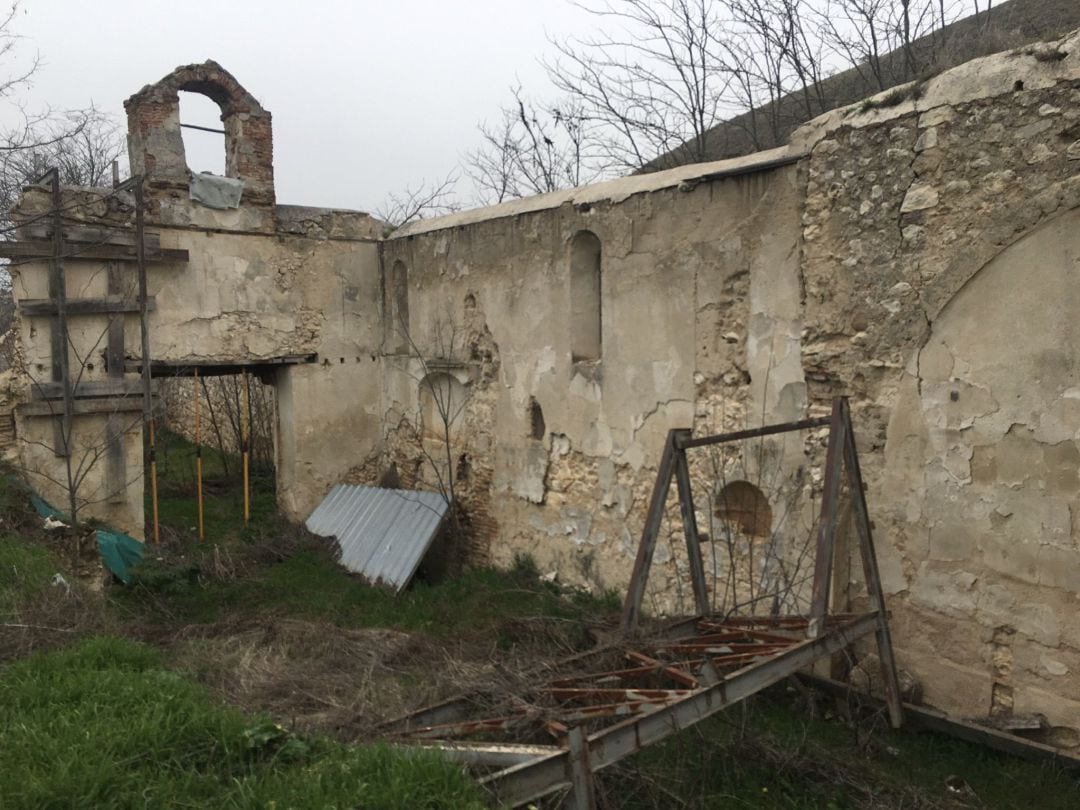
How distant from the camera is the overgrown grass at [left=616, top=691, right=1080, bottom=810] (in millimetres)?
4285

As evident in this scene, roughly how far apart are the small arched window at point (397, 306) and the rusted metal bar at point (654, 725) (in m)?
7.08

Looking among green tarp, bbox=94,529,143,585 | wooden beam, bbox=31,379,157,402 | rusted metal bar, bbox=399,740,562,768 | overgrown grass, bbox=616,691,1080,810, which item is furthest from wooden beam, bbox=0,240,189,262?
overgrown grass, bbox=616,691,1080,810

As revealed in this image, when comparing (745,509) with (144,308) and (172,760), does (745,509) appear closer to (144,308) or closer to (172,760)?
(172,760)

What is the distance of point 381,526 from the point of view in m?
9.37

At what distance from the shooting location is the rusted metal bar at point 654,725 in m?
3.29

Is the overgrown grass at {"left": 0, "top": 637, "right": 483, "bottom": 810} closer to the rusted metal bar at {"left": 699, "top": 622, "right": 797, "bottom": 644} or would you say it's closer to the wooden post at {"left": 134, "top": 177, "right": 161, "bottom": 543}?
the rusted metal bar at {"left": 699, "top": 622, "right": 797, "bottom": 644}

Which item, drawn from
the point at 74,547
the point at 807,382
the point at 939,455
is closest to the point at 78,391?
the point at 74,547

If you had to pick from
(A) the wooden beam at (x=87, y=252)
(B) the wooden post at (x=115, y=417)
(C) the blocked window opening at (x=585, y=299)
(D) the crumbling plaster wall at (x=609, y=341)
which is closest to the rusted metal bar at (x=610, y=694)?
(D) the crumbling plaster wall at (x=609, y=341)

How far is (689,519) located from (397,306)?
6271 millimetres

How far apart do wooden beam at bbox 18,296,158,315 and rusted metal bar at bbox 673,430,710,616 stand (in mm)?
6532

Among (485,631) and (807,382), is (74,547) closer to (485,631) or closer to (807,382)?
(485,631)

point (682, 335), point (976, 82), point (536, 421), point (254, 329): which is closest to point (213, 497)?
point (254, 329)

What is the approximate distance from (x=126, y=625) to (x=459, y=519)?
3.69 metres

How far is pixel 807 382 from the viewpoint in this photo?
590 cm
